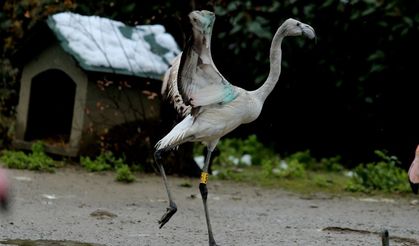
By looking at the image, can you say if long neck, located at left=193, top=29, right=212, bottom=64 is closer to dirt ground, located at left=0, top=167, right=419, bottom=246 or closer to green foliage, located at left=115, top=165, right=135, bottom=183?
dirt ground, located at left=0, top=167, right=419, bottom=246

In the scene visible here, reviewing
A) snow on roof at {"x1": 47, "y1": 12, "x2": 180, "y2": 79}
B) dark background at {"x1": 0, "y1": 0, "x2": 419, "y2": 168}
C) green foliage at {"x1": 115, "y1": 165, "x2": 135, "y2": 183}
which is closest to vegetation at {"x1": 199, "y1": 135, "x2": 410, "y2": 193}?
dark background at {"x1": 0, "y1": 0, "x2": 419, "y2": 168}

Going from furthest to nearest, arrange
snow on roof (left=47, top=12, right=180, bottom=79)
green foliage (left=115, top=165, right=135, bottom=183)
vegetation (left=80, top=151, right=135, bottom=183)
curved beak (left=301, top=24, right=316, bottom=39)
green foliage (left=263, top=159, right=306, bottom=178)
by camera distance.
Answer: green foliage (left=263, top=159, right=306, bottom=178)
snow on roof (left=47, top=12, right=180, bottom=79)
vegetation (left=80, top=151, right=135, bottom=183)
green foliage (left=115, top=165, right=135, bottom=183)
curved beak (left=301, top=24, right=316, bottom=39)

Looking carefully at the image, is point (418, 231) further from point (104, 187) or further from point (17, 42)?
A: point (17, 42)

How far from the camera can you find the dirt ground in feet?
19.9

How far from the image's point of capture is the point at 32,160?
966cm

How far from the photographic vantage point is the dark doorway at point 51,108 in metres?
10.8

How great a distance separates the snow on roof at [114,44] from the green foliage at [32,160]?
44.8 inches

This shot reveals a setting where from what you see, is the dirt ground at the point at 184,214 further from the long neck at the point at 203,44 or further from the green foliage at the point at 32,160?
the long neck at the point at 203,44

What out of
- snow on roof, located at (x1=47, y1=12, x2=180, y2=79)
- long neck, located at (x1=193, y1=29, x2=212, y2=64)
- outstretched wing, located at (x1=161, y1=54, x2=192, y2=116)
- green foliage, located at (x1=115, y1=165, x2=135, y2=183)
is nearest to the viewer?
long neck, located at (x1=193, y1=29, x2=212, y2=64)

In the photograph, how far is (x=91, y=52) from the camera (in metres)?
9.97

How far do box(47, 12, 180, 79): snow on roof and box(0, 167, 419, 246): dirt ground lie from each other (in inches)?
49.3

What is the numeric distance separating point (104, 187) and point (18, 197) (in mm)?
1170

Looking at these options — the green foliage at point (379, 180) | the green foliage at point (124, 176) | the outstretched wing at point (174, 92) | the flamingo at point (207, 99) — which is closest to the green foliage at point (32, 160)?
the green foliage at point (124, 176)

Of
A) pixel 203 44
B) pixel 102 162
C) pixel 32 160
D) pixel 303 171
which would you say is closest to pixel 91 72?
pixel 102 162
